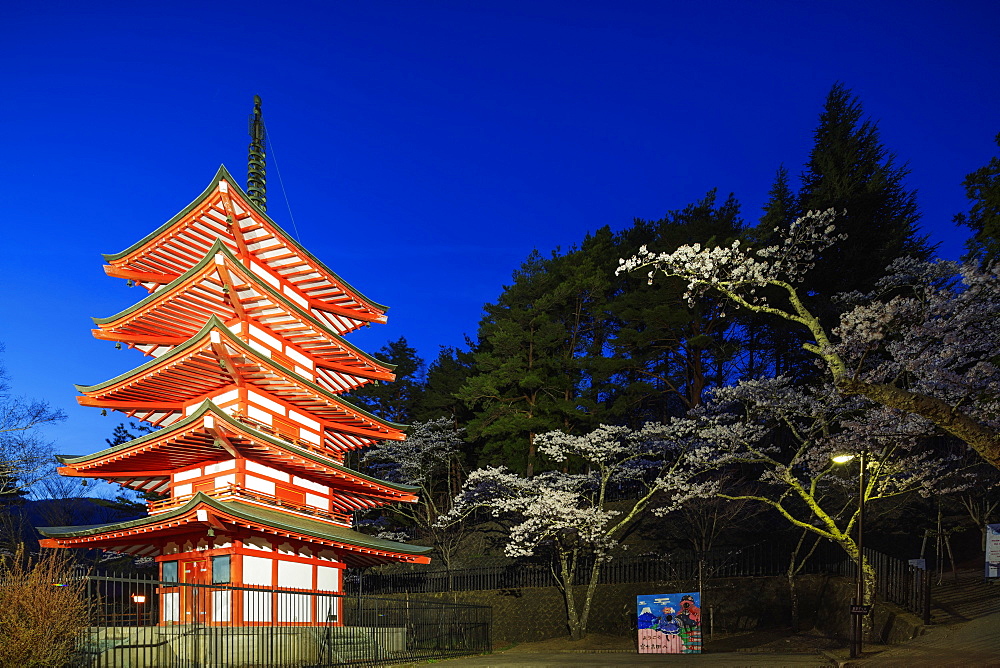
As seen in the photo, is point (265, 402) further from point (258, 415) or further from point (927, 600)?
point (927, 600)

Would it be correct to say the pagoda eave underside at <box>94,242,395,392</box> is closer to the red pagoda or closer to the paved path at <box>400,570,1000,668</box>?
the red pagoda

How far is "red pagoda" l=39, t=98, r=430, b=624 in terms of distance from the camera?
2044cm

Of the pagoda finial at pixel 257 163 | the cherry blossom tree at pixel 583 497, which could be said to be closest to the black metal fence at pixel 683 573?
the cherry blossom tree at pixel 583 497

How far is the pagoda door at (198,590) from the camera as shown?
1970 cm

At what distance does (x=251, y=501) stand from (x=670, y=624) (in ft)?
42.5

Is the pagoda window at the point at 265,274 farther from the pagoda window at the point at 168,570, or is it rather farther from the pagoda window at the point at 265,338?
the pagoda window at the point at 168,570

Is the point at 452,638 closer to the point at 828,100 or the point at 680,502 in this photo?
the point at 680,502

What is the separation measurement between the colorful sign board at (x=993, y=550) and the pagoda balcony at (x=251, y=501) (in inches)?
825

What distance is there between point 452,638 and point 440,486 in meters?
22.3

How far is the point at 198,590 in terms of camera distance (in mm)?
19656

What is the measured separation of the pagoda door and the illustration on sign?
486 inches

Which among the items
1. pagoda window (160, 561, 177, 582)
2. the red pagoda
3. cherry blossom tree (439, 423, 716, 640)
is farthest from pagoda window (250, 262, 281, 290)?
cherry blossom tree (439, 423, 716, 640)

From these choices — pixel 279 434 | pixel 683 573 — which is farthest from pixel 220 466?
pixel 683 573

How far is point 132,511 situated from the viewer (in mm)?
47906
